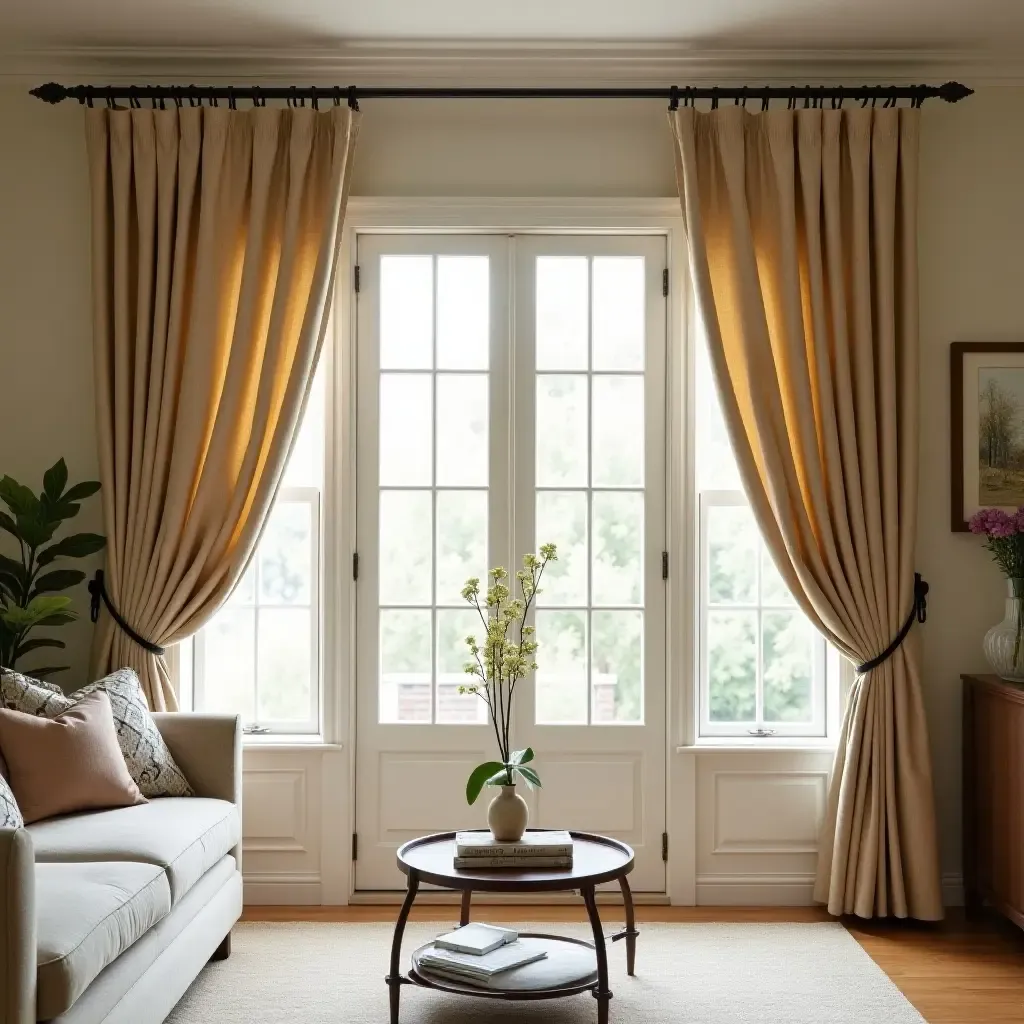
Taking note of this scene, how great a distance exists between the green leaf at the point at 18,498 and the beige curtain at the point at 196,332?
28 centimetres

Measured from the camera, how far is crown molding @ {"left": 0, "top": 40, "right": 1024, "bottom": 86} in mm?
4117

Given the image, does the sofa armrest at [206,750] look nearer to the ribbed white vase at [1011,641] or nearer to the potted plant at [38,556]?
the potted plant at [38,556]

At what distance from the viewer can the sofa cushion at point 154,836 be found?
290 centimetres

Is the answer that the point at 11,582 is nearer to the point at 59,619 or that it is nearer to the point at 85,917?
the point at 59,619

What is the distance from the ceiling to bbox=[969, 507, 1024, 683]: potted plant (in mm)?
1649

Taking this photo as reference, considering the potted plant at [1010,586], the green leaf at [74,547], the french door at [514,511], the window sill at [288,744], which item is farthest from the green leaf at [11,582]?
the potted plant at [1010,586]

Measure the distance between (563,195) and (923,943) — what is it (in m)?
2.86

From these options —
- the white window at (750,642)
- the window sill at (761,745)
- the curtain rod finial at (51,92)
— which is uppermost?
the curtain rod finial at (51,92)

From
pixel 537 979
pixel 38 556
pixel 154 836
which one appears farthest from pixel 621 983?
pixel 38 556

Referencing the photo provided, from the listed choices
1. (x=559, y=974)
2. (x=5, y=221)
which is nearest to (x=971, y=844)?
(x=559, y=974)

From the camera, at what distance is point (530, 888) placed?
2.92 metres

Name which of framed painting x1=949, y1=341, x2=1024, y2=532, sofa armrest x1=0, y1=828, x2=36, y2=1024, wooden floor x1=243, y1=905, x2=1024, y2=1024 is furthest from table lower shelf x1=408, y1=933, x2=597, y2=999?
framed painting x1=949, y1=341, x2=1024, y2=532

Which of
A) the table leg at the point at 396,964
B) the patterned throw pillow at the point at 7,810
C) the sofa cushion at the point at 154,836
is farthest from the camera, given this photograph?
the table leg at the point at 396,964

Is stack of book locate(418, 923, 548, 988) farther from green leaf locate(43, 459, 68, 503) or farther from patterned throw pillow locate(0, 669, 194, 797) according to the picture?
green leaf locate(43, 459, 68, 503)
